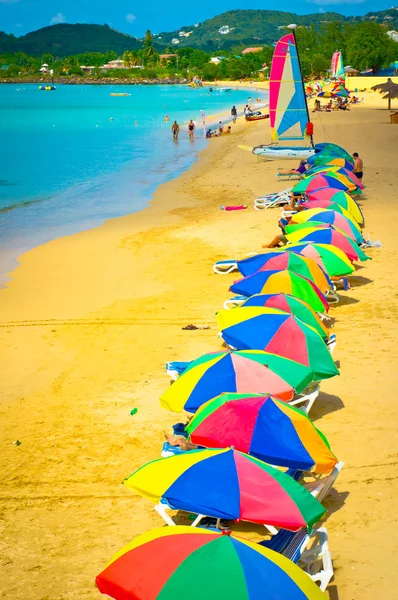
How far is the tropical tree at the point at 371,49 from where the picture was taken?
84438 mm

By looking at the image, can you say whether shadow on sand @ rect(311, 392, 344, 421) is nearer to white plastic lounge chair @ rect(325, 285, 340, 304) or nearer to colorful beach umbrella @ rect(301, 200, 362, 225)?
white plastic lounge chair @ rect(325, 285, 340, 304)

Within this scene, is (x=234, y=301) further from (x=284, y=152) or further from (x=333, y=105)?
(x=333, y=105)

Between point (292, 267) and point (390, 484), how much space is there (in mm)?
5099

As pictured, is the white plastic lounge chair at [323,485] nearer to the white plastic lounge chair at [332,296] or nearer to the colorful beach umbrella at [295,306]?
the colorful beach umbrella at [295,306]

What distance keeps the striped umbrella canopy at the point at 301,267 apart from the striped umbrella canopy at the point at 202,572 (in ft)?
24.7

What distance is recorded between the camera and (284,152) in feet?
95.2

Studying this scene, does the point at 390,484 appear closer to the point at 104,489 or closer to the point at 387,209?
the point at 104,489

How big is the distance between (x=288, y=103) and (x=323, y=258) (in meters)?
16.9

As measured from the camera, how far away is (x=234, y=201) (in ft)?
83.5

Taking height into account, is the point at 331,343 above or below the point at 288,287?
below

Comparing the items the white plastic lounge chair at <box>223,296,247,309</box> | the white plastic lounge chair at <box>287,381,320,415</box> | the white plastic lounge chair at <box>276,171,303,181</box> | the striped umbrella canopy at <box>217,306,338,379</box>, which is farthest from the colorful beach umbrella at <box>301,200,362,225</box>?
the white plastic lounge chair at <box>276,171,303,181</box>

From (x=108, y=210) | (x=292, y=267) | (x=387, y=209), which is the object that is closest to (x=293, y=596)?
(x=292, y=267)

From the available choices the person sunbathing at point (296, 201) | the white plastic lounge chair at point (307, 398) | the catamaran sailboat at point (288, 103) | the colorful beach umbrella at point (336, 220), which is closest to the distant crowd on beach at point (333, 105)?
the catamaran sailboat at point (288, 103)

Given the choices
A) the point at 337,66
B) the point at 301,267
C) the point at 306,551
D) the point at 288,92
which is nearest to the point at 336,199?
the point at 301,267
